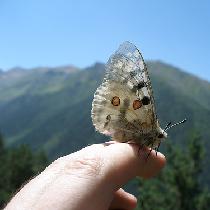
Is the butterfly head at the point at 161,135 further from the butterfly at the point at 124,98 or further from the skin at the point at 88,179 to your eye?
the skin at the point at 88,179

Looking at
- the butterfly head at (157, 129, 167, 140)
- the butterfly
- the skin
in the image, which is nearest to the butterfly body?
the butterfly

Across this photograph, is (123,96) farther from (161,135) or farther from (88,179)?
(88,179)

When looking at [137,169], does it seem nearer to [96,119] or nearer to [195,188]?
[96,119]

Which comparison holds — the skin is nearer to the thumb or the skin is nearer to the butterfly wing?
the thumb

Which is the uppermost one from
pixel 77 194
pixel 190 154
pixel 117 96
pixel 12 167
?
pixel 117 96

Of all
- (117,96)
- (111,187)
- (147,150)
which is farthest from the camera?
(117,96)

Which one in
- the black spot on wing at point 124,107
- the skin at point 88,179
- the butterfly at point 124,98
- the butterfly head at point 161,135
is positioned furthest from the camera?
the black spot on wing at point 124,107

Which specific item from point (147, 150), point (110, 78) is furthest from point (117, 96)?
point (147, 150)

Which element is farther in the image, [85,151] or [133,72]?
[133,72]

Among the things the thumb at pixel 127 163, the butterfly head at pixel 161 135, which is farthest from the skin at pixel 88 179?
the butterfly head at pixel 161 135
